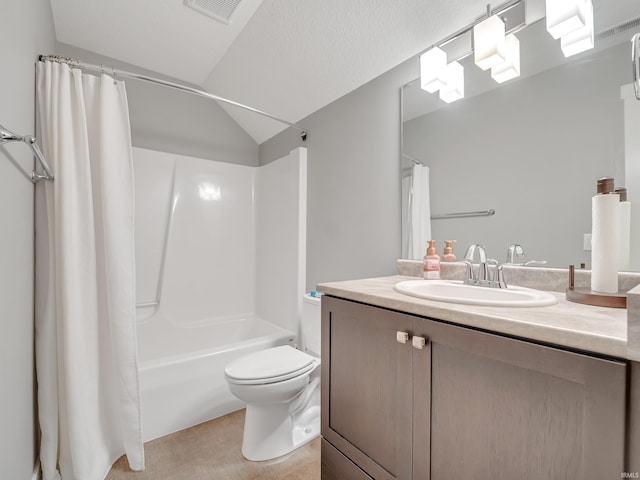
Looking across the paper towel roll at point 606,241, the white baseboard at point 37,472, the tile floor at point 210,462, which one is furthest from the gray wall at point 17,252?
the paper towel roll at point 606,241

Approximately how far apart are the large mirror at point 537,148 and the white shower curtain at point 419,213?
0.02 metres

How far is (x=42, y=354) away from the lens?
121cm

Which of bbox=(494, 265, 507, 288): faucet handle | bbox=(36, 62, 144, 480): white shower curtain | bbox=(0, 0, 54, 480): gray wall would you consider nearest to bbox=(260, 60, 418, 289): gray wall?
bbox=(494, 265, 507, 288): faucet handle

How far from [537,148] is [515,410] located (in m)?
0.94

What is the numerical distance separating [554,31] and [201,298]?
2.78 m

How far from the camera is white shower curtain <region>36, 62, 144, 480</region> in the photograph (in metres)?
1.22

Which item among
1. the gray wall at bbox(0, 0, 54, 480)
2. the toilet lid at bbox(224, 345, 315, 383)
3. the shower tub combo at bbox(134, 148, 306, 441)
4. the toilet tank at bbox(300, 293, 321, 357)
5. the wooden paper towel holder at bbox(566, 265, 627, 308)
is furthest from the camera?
the shower tub combo at bbox(134, 148, 306, 441)

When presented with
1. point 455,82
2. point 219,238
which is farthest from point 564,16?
point 219,238

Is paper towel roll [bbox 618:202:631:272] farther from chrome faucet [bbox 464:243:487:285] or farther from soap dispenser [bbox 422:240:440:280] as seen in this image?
soap dispenser [bbox 422:240:440:280]

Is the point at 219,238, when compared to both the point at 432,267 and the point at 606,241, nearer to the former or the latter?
the point at 432,267

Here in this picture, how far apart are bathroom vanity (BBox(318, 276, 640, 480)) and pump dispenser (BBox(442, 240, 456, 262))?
1.50 feet

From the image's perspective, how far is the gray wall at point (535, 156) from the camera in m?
0.92

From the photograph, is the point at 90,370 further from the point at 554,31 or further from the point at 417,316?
the point at 554,31

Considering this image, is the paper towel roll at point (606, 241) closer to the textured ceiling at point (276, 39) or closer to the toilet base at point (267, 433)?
the textured ceiling at point (276, 39)
